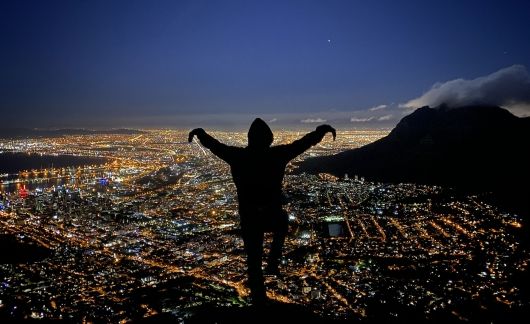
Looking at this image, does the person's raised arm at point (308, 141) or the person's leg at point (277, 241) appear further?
the person's leg at point (277, 241)

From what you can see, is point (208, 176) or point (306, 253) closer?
point (306, 253)

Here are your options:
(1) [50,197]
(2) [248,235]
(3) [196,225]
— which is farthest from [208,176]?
(2) [248,235]

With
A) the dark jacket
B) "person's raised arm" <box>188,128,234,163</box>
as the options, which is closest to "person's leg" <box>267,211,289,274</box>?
the dark jacket

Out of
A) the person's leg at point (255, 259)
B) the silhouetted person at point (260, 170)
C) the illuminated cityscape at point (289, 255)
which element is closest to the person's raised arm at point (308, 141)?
the silhouetted person at point (260, 170)

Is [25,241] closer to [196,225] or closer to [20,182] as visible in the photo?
[196,225]

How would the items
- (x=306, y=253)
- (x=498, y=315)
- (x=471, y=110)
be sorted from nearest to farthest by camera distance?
→ 1. (x=498, y=315)
2. (x=306, y=253)
3. (x=471, y=110)

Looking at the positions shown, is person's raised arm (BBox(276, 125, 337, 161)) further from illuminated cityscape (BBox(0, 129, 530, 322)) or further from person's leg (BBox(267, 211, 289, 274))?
illuminated cityscape (BBox(0, 129, 530, 322))

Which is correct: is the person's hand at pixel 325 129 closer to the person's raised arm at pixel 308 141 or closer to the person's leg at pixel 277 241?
the person's raised arm at pixel 308 141
